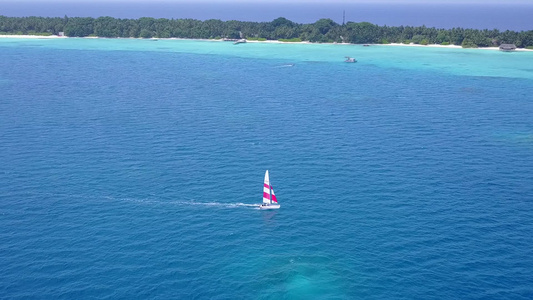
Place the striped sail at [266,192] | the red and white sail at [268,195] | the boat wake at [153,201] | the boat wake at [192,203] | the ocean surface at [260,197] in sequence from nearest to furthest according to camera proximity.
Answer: the ocean surface at [260,197] < the striped sail at [266,192] < the red and white sail at [268,195] < the boat wake at [192,203] < the boat wake at [153,201]

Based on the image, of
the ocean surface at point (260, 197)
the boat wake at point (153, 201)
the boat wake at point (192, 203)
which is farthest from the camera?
the boat wake at point (153, 201)

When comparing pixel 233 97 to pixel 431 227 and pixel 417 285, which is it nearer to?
pixel 431 227

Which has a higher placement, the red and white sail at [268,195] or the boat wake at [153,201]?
the red and white sail at [268,195]

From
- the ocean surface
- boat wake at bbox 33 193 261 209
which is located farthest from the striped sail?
the ocean surface

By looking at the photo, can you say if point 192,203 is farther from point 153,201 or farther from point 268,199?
point 268,199

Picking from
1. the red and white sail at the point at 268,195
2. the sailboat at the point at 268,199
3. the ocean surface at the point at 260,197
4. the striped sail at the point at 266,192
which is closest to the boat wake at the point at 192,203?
the ocean surface at the point at 260,197

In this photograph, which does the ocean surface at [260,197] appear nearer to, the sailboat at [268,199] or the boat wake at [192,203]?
the boat wake at [192,203]

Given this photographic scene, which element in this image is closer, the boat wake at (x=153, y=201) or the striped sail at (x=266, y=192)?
the striped sail at (x=266, y=192)

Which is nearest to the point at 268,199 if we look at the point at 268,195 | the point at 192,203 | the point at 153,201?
the point at 268,195

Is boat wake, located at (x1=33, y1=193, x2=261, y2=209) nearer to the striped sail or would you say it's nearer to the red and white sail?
the striped sail
